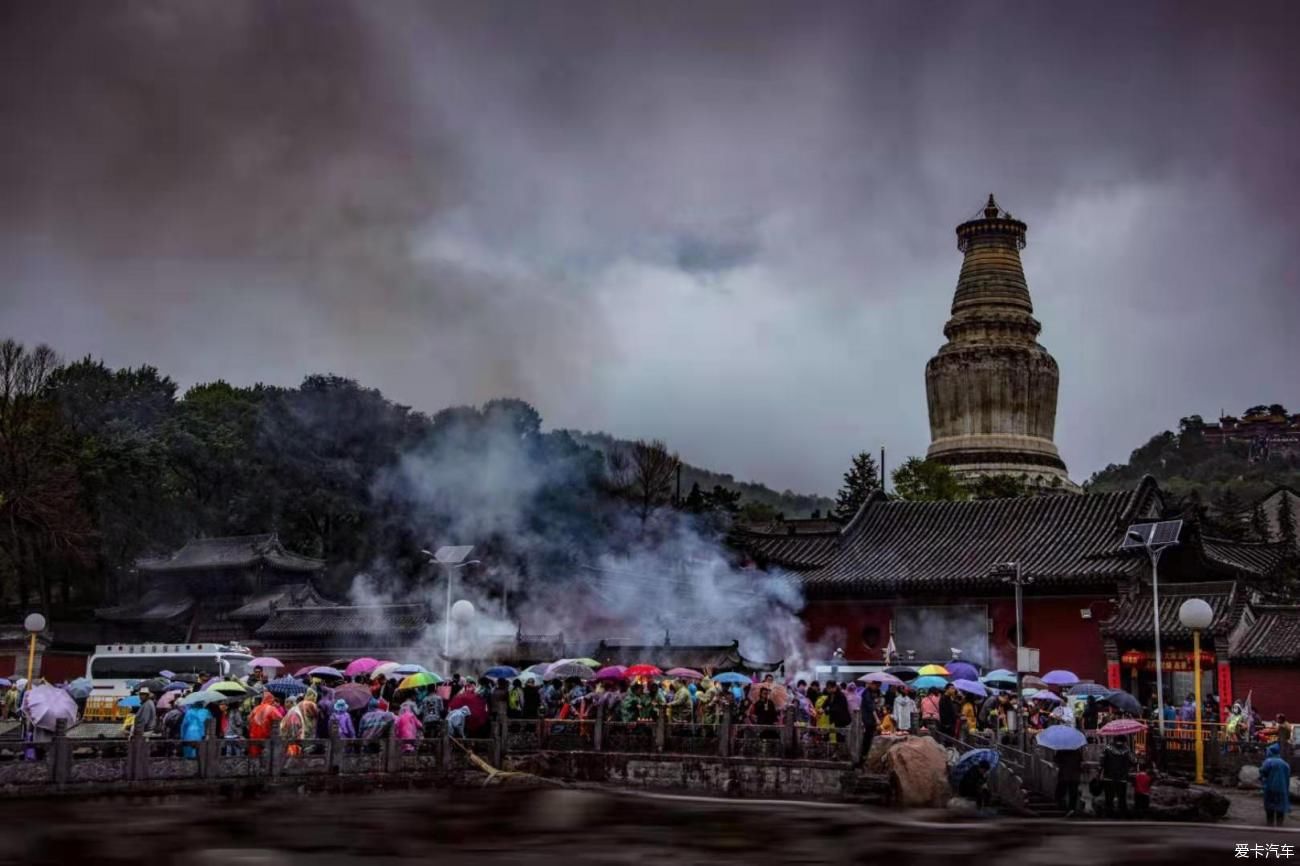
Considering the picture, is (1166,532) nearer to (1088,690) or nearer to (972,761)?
(1088,690)

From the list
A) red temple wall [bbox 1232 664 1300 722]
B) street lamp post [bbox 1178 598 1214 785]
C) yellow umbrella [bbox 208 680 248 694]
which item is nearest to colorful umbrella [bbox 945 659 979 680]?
street lamp post [bbox 1178 598 1214 785]

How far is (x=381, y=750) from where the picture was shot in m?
23.7

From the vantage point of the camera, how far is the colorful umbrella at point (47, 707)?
22250mm

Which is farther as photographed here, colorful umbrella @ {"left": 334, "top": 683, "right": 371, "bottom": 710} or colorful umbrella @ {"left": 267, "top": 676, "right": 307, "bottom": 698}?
colorful umbrella @ {"left": 267, "top": 676, "right": 307, "bottom": 698}

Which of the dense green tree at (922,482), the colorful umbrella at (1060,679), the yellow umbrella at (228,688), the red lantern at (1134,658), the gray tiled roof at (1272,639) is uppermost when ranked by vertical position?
the dense green tree at (922,482)

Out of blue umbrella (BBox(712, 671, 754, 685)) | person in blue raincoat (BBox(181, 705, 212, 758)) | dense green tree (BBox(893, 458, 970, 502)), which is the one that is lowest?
person in blue raincoat (BBox(181, 705, 212, 758))

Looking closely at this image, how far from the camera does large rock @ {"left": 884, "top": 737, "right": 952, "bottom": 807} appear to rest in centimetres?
2208

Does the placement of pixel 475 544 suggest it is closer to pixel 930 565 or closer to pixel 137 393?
pixel 930 565

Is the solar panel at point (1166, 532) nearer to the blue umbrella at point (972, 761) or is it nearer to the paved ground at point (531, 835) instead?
the blue umbrella at point (972, 761)

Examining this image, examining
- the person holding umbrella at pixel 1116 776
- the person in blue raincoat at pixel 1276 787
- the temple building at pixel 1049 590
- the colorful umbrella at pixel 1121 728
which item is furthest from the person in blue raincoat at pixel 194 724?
the temple building at pixel 1049 590

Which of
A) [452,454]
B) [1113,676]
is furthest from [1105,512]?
[452,454]

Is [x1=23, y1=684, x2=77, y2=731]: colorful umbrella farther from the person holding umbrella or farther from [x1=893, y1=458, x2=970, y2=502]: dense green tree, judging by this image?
[x1=893, y1=458, x2=970, y2=502]: dense green tree

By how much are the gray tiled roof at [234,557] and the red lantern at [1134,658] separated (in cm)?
3418

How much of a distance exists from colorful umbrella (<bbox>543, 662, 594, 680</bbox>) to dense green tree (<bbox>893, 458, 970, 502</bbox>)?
30955 millimetres
